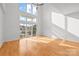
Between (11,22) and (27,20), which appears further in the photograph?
(27,20)

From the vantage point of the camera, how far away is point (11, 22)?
231 inches

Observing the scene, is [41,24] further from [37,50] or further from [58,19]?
[37,50]

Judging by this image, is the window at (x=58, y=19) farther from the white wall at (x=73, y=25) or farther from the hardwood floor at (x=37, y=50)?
the hardwood floor at (x=37, y=50)

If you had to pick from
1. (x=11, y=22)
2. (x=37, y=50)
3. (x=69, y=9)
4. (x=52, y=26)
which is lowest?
(x=37, y=50)

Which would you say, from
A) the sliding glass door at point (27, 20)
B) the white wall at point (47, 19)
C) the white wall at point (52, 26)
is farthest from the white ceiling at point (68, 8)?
the sliding glass door at point (27, 20)

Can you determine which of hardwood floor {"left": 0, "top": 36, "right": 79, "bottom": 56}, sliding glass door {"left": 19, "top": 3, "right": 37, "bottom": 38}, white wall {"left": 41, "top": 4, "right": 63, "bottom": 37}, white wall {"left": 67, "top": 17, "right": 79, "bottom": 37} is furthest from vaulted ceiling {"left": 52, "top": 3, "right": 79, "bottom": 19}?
hardwood floor {"left": 0, "top": 36, "right": 79, "bottom": 56}

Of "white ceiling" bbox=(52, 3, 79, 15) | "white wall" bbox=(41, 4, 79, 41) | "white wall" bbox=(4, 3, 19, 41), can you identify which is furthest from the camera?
"white wall" bbox=(41, 4, 79, 41)

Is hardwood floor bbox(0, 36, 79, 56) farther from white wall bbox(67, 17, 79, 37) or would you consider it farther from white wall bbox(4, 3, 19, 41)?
white wall bbox(67, 17, 79, 37)

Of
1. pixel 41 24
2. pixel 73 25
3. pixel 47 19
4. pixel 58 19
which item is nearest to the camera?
pixel 73 25

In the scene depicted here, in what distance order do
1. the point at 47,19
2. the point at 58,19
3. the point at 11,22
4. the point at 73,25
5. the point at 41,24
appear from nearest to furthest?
the point at 11,22 < the point at 73,25 < the point at 58,19 < the point at 47,19 < the point at 41,24

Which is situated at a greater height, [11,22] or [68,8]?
[68,8]

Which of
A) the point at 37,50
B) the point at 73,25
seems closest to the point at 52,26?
the point at 73,25

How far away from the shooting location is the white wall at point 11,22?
5.56 metres

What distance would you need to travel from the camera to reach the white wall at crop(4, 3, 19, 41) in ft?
18.2
